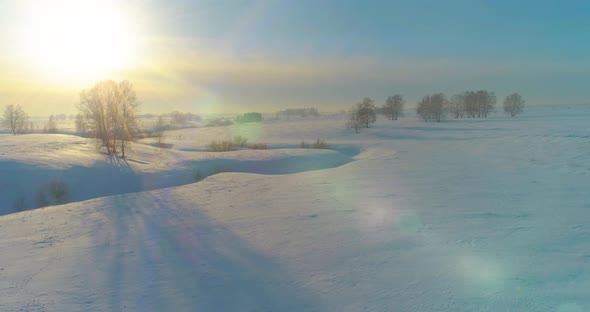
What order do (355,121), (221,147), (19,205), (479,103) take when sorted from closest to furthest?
(19,205) < (221,147) < (355,121) < (479,103)

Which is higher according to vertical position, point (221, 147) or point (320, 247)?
point (221, 147)

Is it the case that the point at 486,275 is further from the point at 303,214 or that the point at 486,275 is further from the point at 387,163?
the point at 387,163

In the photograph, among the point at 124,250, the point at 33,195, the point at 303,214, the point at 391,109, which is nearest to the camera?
the point at 124,250

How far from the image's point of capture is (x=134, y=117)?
38.7 m

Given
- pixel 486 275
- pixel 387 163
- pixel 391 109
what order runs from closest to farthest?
pixel 486 275 < pixel 387 163 < pixel 391 109

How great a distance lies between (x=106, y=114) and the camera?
3631 centimetres

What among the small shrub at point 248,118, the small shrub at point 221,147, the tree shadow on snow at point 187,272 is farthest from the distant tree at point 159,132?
the tree shadow on snow at point 187,272

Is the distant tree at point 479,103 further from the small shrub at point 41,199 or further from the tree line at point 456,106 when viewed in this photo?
the small shrub at point 41,199

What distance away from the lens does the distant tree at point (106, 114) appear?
35.9 metres

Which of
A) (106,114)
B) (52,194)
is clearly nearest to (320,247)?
(52,194)

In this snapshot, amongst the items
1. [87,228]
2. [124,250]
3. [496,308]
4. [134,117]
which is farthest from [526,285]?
[134,117]

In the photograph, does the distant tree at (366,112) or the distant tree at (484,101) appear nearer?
the distant tree at (366,112)

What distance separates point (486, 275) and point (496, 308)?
120cm

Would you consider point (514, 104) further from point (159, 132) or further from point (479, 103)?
point (159, 132)
